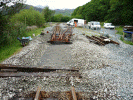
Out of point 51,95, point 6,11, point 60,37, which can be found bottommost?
point 51,95

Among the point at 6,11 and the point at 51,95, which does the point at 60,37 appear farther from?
the point at 51,95

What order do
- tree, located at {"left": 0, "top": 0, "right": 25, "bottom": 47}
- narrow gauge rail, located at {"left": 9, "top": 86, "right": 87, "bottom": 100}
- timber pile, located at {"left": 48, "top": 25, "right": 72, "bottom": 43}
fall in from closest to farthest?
narrow gauge rail, located at {"left": 9, "top": 86, "right": 87, "bottom": 100}, tree, located at {"left": 0, "top": 0, "right": 25, "bottom": 47}, timber pile, located at {"left": 48, "top": 25, "right": 72, "bottom": 43}

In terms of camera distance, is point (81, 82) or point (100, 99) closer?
point (100, 99)

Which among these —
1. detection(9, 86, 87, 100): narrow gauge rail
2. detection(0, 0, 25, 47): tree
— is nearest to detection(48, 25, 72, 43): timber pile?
detection(0, 0, 25, 47): tree

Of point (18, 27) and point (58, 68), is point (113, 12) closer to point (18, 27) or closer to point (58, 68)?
point (18, 27)

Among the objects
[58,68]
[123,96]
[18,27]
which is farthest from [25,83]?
[18,27]

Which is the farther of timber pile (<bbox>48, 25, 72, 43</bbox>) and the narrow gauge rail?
timber pile (<bbox>48, 25, 72, 43</bbox>)

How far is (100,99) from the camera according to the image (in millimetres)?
4215

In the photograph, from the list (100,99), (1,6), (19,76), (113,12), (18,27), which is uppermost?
(113,12)

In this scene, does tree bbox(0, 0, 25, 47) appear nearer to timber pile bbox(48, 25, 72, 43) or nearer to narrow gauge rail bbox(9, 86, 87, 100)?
timber pile bbox(48, 25, 72, 43)

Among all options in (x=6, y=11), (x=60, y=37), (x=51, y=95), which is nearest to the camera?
(x=51, y=95)

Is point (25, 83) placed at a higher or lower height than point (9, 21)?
lower

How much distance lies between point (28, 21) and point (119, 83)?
21556mm

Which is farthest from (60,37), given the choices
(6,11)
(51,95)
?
(51,95)
